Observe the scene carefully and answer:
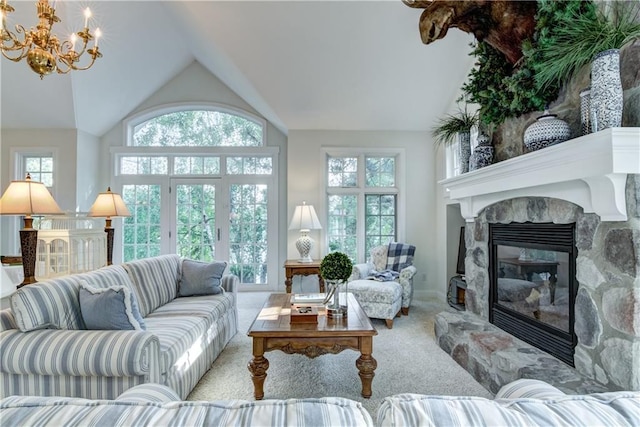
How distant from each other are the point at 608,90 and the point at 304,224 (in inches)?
137

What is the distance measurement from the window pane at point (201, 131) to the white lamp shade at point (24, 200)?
3.26 meters

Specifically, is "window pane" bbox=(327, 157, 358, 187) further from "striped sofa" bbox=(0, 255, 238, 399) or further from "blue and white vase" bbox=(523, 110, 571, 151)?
"striped sofa" bbox=(0, 255, 238, 399)

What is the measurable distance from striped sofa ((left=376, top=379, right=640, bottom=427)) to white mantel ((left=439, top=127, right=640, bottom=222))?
1446mm

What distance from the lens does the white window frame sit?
208 inches

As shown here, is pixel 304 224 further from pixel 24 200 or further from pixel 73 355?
pixel 73 355

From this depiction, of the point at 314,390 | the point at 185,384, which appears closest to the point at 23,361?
the point at 185,384

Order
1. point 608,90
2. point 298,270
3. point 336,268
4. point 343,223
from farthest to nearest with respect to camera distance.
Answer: point 343,223
point 298,270
point 336,268
point 608,90

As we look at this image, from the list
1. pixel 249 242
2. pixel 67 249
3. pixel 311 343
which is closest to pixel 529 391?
pixel 311 343

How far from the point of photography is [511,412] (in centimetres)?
62

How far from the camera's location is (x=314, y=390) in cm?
249

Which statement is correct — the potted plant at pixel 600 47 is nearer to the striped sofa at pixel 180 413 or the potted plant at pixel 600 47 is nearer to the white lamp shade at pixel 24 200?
the striped sofa at pixel 180 413

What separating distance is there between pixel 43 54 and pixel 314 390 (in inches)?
128

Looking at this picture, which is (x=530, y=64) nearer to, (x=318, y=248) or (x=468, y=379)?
(x=468, y=379)

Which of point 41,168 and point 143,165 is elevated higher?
point 143,165
